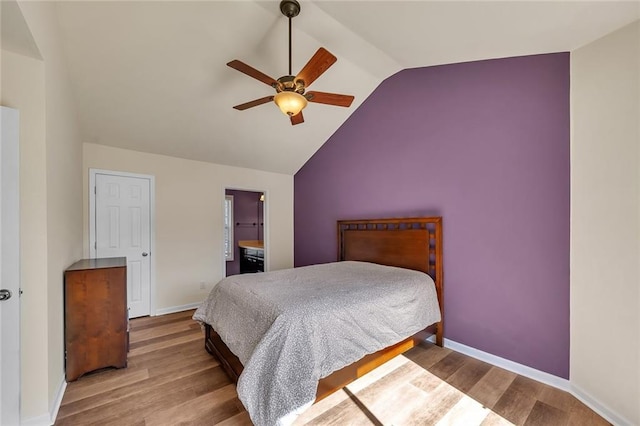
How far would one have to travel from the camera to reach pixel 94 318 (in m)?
2.22

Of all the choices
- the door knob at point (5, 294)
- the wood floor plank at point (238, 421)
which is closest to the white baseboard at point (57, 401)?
the door knob at point (5, 294)

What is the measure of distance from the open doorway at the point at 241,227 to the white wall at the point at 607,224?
195 inches

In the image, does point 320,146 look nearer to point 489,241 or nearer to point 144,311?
point 489,241

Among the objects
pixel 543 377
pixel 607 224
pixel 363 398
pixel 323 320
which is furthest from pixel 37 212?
pixel 543 377

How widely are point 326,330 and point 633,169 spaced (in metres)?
2.17

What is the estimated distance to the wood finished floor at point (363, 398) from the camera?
67.7 inches

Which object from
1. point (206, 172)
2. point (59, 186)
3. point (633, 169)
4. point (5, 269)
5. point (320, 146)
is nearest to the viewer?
point (5, 269)

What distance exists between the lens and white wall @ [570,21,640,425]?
164 centimetres

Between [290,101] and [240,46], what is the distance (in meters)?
1.06

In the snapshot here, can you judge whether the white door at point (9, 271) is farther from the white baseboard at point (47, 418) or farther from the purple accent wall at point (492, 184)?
the purple accent wall at point (492, 184)

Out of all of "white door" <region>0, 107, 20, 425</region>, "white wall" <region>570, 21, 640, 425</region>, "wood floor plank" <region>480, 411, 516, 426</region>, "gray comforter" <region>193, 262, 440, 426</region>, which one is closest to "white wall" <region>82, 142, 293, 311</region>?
"gray comforter" <region>193, 262, 440, 426</region>

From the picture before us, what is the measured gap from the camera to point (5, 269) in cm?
148

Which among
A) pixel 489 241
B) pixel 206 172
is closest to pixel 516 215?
pixel 489 241

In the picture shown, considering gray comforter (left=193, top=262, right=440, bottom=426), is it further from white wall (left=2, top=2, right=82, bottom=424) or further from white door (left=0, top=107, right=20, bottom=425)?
white door (left=0, top=107, right=20, bottom=425)
